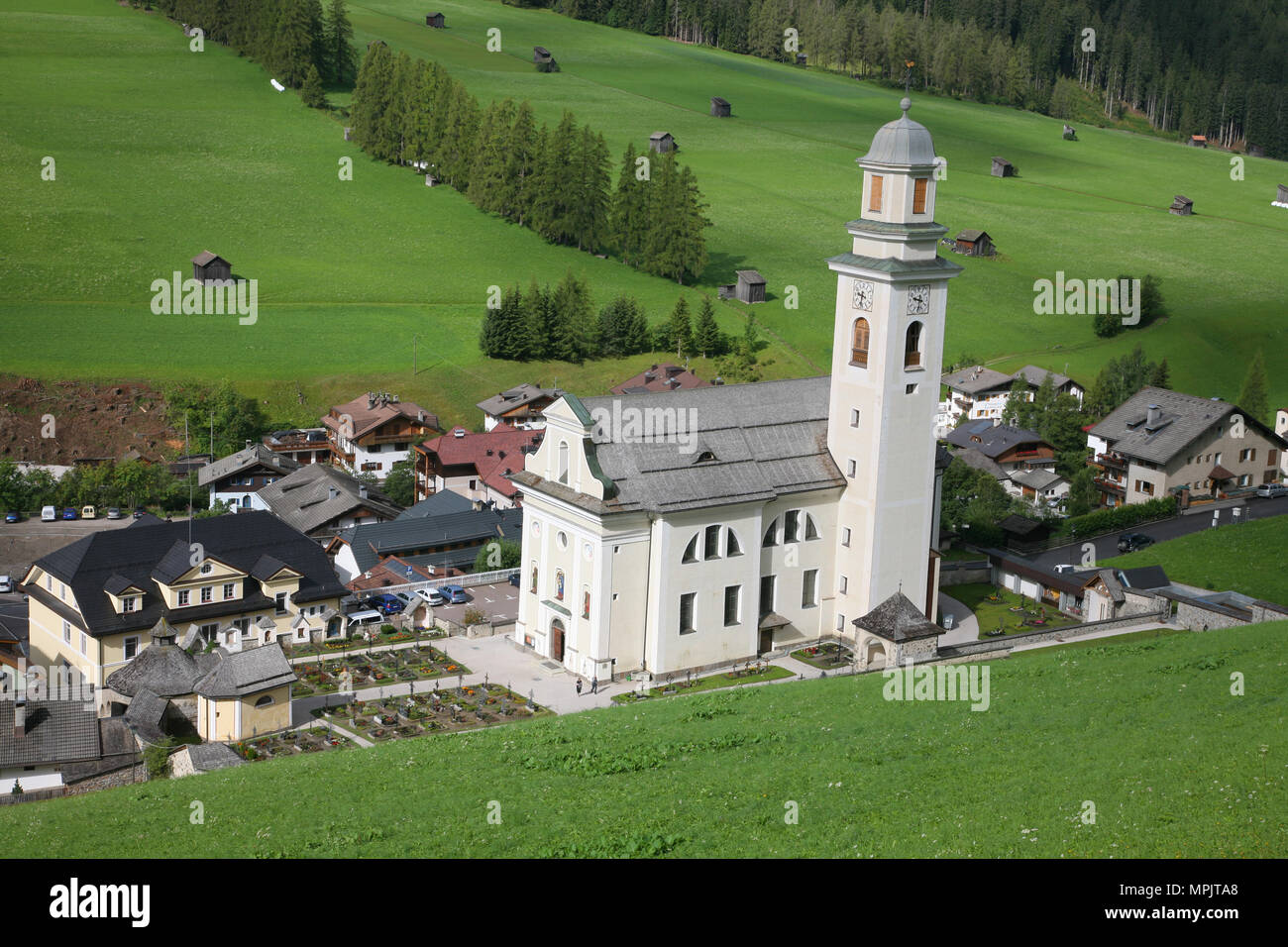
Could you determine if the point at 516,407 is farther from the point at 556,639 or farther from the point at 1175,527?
the point at 556,639

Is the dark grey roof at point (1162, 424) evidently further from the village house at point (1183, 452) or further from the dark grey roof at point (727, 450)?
the dark grey roof at point (727, 450)

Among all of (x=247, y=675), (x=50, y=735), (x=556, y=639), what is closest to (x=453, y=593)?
(x=556, y=639)

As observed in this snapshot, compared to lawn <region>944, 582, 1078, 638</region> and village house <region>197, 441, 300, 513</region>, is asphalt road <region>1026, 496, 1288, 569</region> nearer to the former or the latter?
lawn <region>944, 582, 1078, 638</region>

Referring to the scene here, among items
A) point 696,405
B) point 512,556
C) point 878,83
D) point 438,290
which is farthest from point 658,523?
point 878,83

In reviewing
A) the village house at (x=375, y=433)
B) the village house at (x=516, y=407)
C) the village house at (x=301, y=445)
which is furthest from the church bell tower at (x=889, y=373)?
the village house at (x=301, y=445)

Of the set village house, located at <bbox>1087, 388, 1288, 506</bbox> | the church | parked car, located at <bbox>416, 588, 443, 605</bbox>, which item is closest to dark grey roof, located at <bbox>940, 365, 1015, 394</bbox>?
village house, located at <bbox>1087, 388, 1288, 506</bbox>
